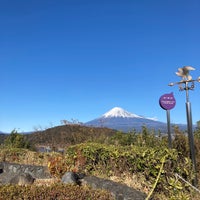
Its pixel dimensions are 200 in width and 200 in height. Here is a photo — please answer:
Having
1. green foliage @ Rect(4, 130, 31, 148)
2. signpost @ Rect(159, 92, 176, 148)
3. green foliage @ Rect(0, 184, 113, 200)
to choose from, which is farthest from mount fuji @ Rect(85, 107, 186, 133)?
green foliage @ Rect(0, 184, 113, 200)

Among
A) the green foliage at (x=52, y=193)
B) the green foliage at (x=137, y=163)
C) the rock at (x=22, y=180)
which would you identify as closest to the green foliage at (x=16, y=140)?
the green foliage at (x=137, y=163)

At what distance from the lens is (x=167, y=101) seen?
29.2 ft

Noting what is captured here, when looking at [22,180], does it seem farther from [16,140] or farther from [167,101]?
[16,140]

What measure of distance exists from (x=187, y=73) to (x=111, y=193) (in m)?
4.97

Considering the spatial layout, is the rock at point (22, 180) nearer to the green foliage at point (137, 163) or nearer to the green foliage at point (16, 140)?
the green foliage at point (137, 163)

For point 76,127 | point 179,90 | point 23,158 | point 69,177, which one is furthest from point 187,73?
point 76,127

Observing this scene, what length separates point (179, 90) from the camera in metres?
9.06

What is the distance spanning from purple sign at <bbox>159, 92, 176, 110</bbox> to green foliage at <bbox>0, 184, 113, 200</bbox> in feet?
14.2

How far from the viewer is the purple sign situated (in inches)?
348

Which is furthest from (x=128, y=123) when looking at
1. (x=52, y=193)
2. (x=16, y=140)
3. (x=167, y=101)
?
(x=52, y=193)

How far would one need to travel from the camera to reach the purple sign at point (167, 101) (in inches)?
348

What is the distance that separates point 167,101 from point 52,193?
5072mm

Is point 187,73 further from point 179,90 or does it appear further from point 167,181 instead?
point 167,181

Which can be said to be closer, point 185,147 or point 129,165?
point 129,165
